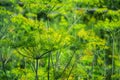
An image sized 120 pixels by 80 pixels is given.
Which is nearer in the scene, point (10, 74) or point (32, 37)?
point (32, 37)

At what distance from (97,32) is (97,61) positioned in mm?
2991

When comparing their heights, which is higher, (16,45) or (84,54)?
(16,45)

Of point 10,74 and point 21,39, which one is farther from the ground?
point 21,39

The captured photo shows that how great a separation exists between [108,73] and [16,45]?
664 centimetres

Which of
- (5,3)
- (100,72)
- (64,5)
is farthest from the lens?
(5,3)

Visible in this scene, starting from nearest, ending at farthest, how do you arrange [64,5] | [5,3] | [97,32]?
[64,5] → [5,3] → [97,32]

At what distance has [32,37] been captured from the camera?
24.7ft

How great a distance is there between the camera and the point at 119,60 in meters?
12.1

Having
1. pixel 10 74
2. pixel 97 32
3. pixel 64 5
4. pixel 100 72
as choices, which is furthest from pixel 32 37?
pixel 97 32

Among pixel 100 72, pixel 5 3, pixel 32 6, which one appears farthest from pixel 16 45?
pixel 5 3

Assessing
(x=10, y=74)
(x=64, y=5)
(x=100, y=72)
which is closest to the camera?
(x=64, y=5)

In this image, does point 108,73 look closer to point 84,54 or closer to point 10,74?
point 84,54

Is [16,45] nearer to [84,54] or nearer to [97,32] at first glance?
[84,54]

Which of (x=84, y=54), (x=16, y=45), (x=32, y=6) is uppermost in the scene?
(x=32, y=6)
